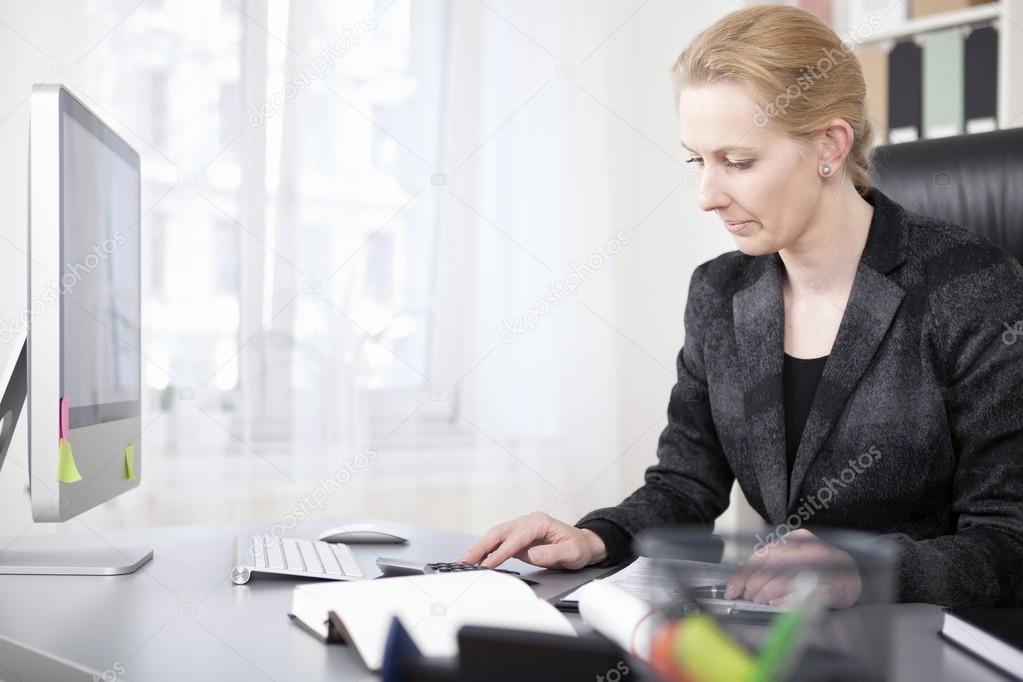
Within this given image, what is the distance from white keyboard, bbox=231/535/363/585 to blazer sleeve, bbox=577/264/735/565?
1.18 ft

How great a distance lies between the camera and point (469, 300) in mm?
2748

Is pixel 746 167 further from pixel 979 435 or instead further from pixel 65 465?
pixel 65 465

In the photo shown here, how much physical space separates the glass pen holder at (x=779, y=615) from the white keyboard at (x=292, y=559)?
0.66 meters

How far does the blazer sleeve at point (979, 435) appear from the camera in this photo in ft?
3.10

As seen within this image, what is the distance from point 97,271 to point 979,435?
108 cm

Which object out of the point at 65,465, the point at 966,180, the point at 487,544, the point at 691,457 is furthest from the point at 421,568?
the point at 966,180

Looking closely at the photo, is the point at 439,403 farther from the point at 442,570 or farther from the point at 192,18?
the point at 442,570

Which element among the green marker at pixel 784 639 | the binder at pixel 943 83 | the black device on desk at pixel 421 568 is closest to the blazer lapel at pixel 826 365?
the black device on desk at pixel 421 568

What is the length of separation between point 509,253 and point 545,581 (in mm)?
1840

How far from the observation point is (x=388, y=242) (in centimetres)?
266

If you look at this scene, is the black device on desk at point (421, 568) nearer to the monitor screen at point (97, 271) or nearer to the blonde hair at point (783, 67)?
the monitor screen at point (97, 271)

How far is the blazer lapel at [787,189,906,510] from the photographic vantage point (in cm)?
121

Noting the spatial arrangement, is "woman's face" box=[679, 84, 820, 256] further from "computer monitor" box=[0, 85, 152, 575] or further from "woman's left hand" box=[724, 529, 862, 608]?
"woman's left hand" box=[724, 529, 862, 608]

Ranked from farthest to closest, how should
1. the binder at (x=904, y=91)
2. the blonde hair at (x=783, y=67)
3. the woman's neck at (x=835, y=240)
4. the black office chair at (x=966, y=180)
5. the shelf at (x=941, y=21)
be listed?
the binder at (x=904, y=91)
the shelf at (x=941, y=21)
the black office chair at (x=966, y=180)
the woman's neck at (x=835, y=240)
the blonde hair at (x=783, y=67)
